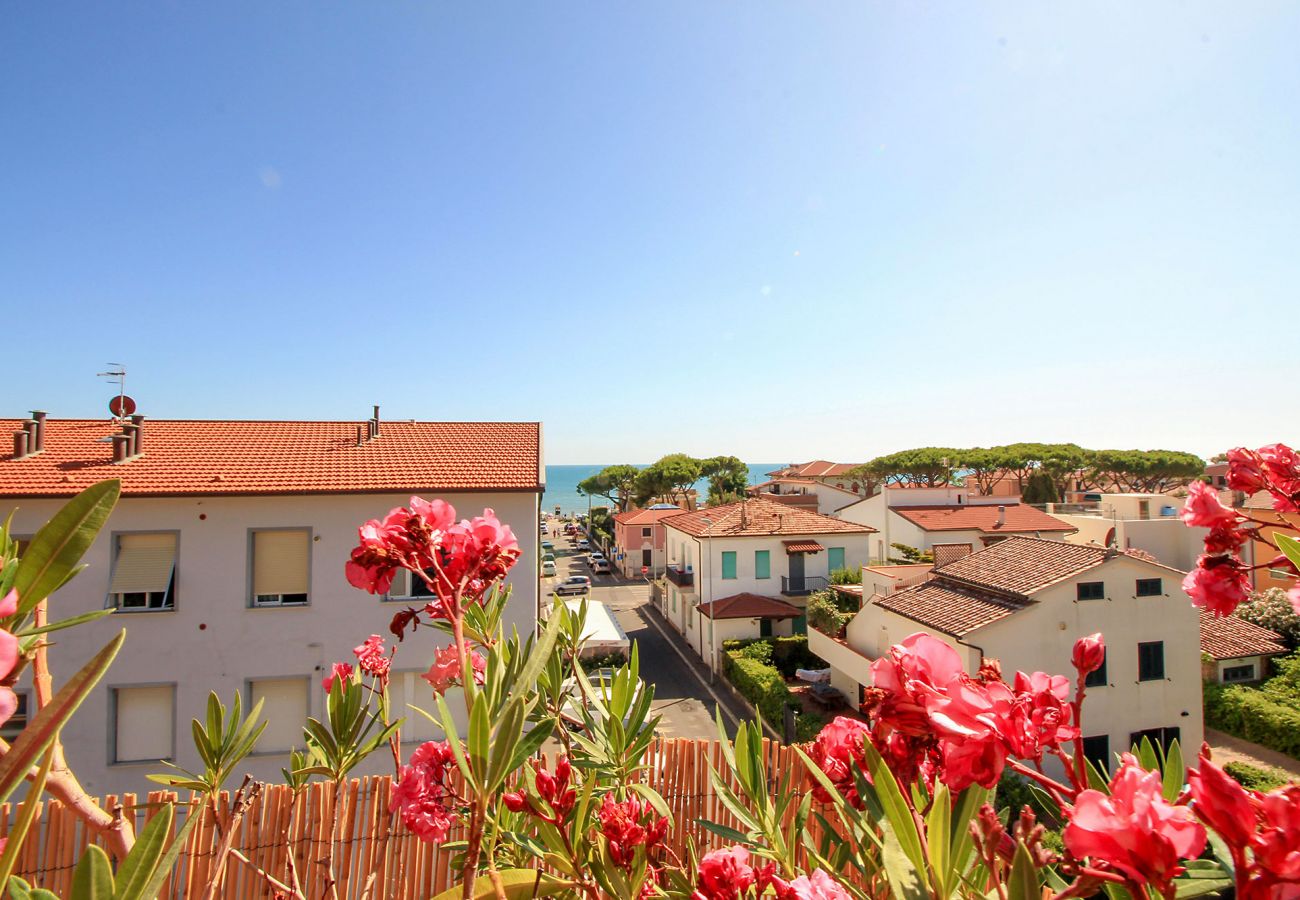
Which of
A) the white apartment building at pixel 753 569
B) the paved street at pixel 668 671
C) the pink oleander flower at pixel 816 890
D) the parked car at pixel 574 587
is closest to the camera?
the pink oleander flower at pixel 816 890

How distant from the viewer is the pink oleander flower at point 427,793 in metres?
1.86

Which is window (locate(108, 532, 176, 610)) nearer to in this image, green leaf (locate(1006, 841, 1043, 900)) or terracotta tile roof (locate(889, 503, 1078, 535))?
green leaf (locate(1006, 841, 1043, 900))

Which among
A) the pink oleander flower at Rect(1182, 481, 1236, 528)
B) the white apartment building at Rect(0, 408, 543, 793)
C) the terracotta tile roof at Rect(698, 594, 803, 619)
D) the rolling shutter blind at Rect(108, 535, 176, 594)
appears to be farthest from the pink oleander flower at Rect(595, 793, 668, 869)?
the terracotta tile roof at Rect(698, 594, 803, 619)

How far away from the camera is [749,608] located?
21.5m

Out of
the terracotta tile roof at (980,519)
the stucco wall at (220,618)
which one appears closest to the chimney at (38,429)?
the stucco wall at (220,618)

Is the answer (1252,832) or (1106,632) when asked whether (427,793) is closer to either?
(1252,832)

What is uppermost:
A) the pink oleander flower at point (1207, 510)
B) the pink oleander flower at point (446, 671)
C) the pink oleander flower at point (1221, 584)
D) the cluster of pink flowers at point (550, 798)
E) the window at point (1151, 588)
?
the pink oleander flower at point (1207, 510)

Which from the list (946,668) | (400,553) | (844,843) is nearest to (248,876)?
(400,553)

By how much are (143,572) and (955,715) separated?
434 inches

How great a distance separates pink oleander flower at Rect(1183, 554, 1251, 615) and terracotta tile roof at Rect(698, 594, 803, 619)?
19.5 metres

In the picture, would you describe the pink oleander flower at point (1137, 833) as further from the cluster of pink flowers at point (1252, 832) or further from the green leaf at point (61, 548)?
the green leaf at point (61, 548)

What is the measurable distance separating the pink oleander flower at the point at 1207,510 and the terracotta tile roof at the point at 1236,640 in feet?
66.2

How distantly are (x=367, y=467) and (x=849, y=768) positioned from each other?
9.97 m

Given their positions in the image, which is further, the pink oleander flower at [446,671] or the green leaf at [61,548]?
the pink oleander flower at [446,671]
